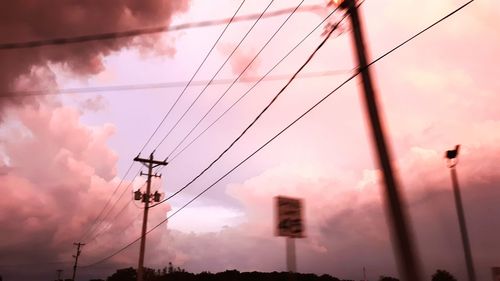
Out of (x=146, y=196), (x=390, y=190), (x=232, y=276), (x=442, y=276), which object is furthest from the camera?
(x=232, y=276)

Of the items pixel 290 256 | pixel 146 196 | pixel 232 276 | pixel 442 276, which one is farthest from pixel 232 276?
pixel 290 256

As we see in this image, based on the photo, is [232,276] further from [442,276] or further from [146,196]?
[146,196]

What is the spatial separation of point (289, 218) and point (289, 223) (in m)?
0.08

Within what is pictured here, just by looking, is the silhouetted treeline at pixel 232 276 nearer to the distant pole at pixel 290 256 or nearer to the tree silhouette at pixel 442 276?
the tree silhouette at pixel 442 276

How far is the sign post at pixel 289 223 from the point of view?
6922 millimetres

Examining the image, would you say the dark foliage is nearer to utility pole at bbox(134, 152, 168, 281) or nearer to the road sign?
utility pole at bbox(134, 152, 168, 281)

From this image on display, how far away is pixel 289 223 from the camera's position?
704 cm

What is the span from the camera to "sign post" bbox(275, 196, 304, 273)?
6.92 m

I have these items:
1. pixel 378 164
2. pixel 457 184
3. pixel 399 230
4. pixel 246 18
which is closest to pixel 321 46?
pixel 246 18

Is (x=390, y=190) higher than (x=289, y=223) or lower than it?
higher

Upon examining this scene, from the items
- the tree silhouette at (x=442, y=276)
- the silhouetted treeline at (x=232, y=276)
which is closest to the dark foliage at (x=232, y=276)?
the silhouetted treeline at (x=232, y=276)

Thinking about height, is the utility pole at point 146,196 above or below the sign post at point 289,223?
above

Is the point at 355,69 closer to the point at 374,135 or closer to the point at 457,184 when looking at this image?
the point at 374,135

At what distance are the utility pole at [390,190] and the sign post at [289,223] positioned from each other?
1393mm
